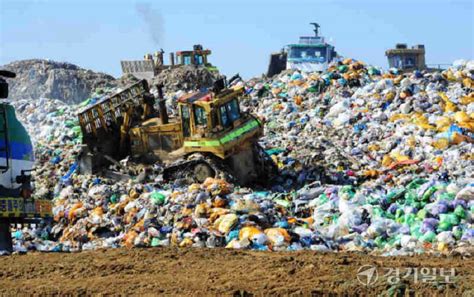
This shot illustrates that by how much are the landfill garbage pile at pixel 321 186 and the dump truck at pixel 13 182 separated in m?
0.67

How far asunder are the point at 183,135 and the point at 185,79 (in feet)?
45.2

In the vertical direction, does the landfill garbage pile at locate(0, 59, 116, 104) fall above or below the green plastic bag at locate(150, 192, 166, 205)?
above

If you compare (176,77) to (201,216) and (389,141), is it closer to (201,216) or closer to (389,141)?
(389,141)

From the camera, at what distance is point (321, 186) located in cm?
1366

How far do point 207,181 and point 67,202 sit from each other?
88.2 inches

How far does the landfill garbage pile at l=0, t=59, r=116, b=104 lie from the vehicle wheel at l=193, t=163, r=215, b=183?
52.9 feet

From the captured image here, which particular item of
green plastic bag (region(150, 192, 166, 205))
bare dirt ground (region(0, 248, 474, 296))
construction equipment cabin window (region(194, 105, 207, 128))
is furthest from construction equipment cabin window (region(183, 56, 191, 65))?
bare dirt ground (region(0, 248, 474, 296))

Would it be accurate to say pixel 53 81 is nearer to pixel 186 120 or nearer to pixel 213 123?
pixel 186 120

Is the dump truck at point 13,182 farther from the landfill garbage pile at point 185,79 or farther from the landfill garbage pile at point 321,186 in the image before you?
the landfill garbage pile at point 185,79

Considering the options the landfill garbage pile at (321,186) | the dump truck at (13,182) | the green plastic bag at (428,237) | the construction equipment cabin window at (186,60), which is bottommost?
the green plastic bag at (428,237)

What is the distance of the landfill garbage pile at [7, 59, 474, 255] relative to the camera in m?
10.6

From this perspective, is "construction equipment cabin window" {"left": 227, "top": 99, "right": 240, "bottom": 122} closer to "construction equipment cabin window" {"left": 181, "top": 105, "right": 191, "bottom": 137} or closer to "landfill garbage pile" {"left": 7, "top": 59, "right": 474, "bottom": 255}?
"construction equipment cabin window" {"left": 181, "top": 105, "right": 191, "bottom": 137}

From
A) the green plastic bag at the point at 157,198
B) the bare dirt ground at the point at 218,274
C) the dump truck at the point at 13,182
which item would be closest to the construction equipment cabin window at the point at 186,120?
the green plastic bag at the point at 157,198

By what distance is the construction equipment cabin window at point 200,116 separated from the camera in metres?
14.8
